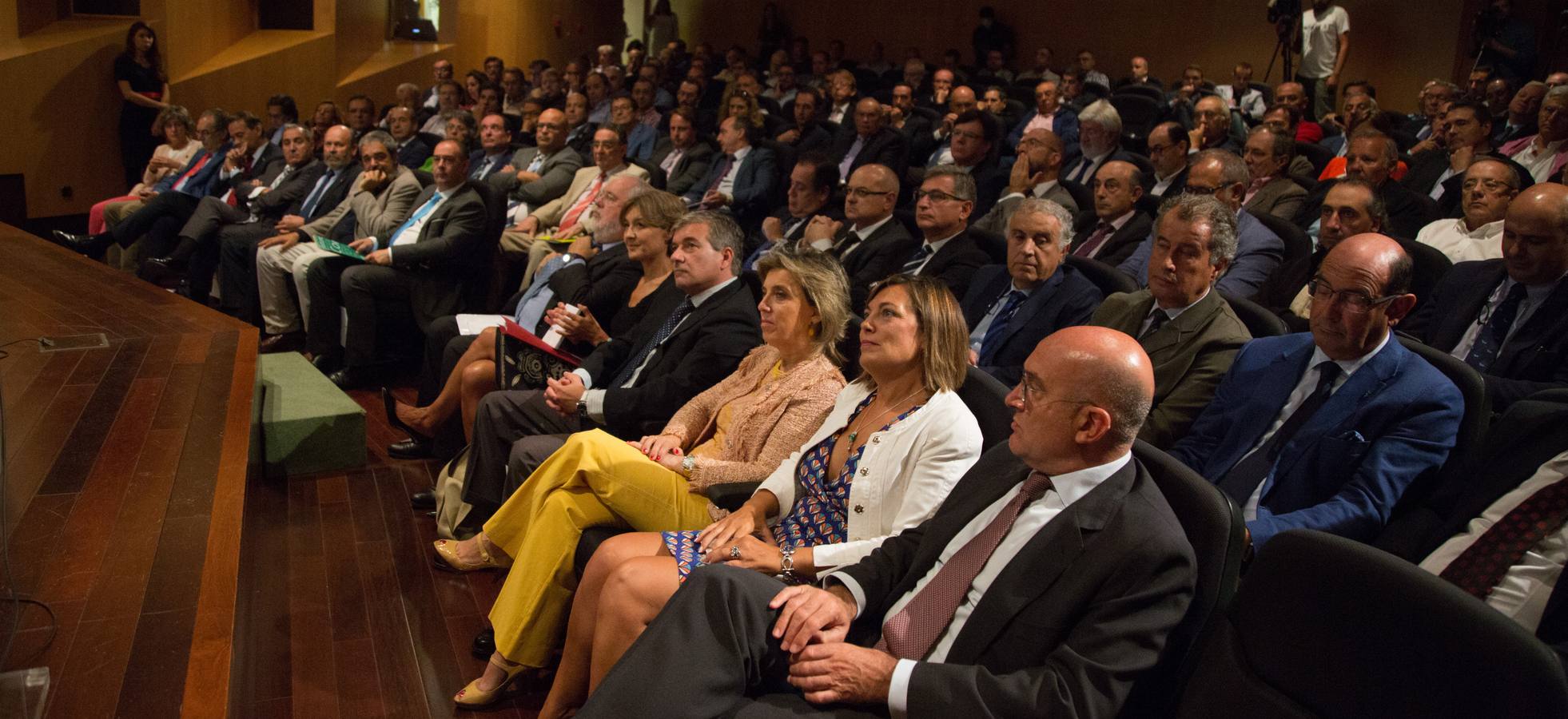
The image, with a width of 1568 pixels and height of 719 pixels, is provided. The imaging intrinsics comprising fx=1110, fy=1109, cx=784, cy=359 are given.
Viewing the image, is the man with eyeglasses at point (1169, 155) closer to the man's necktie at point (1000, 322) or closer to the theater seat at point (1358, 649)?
the man's necktie at point (1000, 322)

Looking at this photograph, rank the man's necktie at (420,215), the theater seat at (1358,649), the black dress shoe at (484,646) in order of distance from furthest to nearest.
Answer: the man's necktie at (420,215)
the black dress shoe at (484,646)
the theater seat at (1358,649)

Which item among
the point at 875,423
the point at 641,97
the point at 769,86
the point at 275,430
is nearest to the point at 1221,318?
the point at 875,423

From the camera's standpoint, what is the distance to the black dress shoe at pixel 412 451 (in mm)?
3869

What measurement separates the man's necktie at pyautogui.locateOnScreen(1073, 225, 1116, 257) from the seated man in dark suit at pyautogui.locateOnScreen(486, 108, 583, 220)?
117 inches

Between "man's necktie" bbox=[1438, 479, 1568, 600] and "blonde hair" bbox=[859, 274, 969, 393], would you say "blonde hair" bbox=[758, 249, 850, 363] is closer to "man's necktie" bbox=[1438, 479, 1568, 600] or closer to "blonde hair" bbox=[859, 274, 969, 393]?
"blonde hair" bbox=[859, 274, 969, 393]

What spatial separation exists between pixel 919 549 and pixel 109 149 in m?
9.30

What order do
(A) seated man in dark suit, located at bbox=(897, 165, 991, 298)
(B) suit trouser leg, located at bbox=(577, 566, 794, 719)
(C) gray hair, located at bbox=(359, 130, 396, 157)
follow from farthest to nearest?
1. (C) gray hair, located at bbox=(359, 130, 396, 157)
2. (A) seated man in dark suit, located at bbox=(897, 165, 991, 298)
3. (B) suit trouser leg, located at bbox=(577, 566, 794, 719)

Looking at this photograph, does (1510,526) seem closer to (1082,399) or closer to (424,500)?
(1082,399)

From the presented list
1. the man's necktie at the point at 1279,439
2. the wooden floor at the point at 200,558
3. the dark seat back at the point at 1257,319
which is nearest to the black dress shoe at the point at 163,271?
the wooden floor at the point at 200,558

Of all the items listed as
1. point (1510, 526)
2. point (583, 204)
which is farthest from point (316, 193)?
point (1510, 526)

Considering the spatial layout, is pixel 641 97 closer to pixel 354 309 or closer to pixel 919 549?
pixel 354 309

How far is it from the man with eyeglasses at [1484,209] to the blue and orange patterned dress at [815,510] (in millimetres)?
2238

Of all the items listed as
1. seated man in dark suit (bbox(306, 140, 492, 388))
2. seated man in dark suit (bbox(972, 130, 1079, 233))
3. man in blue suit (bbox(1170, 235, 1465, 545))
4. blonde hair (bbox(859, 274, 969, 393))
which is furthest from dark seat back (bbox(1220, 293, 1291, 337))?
seated man in dark suit (bbox(306, 140, 492, 388))

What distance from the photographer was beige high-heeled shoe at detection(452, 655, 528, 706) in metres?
2.40
